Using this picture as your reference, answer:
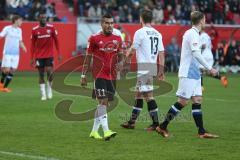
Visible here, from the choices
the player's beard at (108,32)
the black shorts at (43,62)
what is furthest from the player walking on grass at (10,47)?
the player's beard at (108,32)

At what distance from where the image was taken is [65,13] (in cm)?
3931

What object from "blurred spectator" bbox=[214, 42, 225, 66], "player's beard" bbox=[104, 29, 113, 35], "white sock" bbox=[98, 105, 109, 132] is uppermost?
"player's beard" bbox=[104, 29, 113, 35]

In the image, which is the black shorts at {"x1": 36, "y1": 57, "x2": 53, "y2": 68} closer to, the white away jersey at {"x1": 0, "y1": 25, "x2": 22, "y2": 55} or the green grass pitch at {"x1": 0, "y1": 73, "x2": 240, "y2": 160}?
the green grass pitch at {"x1": 0, "y1": 73, "x2": 240, "y2": 160}

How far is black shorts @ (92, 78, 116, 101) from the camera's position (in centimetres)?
1297

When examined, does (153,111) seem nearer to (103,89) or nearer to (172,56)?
(103,89)

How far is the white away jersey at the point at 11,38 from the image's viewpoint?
974 inches

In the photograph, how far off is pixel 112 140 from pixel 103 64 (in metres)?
1.45

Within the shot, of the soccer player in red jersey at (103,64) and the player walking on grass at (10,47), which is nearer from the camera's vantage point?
the soccer player in red jersey at (103,64)

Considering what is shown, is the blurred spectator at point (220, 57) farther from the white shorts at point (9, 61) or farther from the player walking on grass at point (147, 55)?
the player walking on grass at point (147, 55)

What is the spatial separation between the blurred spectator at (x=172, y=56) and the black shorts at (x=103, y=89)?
23081mm

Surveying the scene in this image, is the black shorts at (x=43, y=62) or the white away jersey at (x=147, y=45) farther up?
the white away jersey at (x=147, y=45)

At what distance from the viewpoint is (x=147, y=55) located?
1423 cm

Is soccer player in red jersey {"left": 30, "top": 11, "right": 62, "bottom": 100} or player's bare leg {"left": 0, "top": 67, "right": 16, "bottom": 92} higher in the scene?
soccer player in red jersey {"left": 30, "top": 11, "right": 62, "bottom": 100}

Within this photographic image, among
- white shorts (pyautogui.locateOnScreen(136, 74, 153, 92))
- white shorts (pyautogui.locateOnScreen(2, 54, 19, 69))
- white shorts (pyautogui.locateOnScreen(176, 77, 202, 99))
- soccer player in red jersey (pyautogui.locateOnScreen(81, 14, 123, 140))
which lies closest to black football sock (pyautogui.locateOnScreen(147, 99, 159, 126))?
white shorts (pyautogui.locateOnScreen(136, 74, 153, 92))
